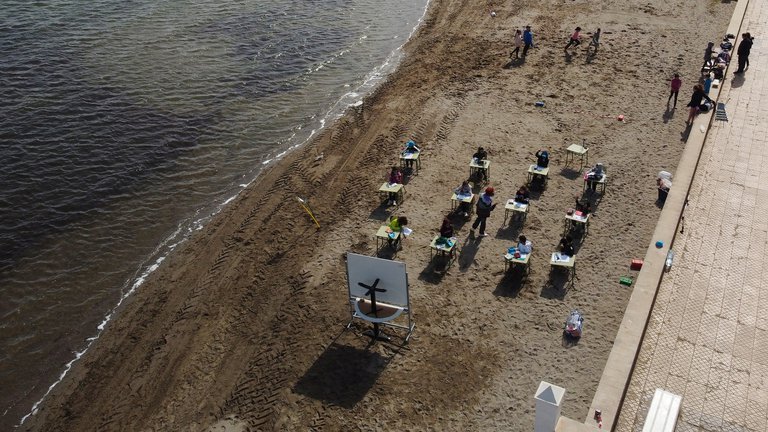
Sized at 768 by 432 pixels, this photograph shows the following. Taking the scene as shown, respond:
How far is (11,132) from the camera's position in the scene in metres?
27.1

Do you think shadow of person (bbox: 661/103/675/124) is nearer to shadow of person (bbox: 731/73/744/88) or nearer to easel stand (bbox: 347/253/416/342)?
shadow of person (bbox: 731/73/744/88)

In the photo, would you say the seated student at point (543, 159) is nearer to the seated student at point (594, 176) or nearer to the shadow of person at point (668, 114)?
the seated student at point (594, 176)

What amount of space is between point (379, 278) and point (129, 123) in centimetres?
1754

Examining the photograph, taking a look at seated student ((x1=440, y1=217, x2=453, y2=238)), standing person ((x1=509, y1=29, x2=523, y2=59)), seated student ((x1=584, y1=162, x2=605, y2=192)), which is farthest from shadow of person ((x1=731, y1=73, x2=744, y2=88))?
seated student ((x1=440, y1=217, x2=453, y2=238))

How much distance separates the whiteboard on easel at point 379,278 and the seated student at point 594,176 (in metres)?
8.78

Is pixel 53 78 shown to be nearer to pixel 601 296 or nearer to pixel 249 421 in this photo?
pixel 249 421

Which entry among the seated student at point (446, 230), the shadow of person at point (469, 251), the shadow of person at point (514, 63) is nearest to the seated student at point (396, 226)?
the seated student at point (446, 230)

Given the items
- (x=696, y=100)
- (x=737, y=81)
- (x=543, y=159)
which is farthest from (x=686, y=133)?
(x=543, y=159)

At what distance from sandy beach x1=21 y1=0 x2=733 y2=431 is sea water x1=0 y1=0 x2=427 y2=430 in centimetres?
139

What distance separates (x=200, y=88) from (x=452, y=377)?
21.4 metres

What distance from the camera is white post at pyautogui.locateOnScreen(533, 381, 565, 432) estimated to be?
402 inches

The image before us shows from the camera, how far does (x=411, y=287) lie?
17.8m

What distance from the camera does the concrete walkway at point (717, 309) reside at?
13.0 m

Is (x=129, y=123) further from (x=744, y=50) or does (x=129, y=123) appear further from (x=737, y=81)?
(x=744, y=50)
